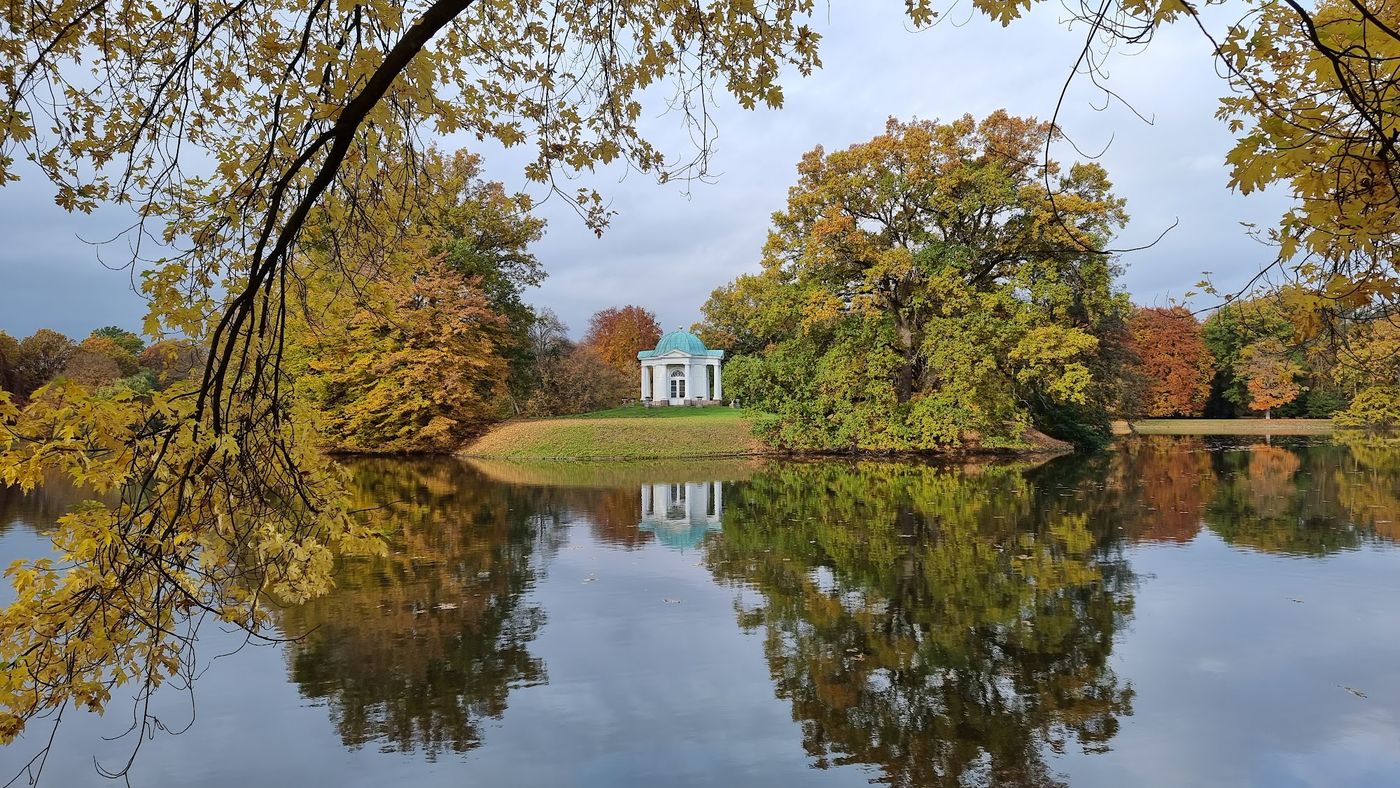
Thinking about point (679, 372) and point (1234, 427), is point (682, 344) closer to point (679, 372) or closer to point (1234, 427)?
point (679, 372)

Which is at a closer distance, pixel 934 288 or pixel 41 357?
pixel 934 288

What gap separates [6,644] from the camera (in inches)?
84.7

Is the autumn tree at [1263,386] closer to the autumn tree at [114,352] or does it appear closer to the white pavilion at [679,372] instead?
the white pavilion at [679,372]

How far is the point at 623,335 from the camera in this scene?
180ft

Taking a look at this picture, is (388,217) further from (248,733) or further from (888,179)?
(888,179)

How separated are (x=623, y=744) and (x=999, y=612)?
10.8 ft

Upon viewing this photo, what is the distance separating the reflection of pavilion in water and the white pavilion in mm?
26055

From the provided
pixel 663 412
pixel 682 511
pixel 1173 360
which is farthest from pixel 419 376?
pixel 1173 360

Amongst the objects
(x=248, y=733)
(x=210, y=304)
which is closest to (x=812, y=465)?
(x=248, y=733)

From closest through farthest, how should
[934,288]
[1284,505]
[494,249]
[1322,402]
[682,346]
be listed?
1. [1284,505]
2. [934,288]
3. [494,249]
4. [1322,402]
5. [682,346]

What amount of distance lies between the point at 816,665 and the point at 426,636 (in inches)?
109

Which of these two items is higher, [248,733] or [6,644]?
[6,644]

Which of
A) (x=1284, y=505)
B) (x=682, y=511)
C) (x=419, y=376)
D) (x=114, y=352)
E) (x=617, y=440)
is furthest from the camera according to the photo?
(x=114, y=352)

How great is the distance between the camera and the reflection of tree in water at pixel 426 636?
4.10 m
